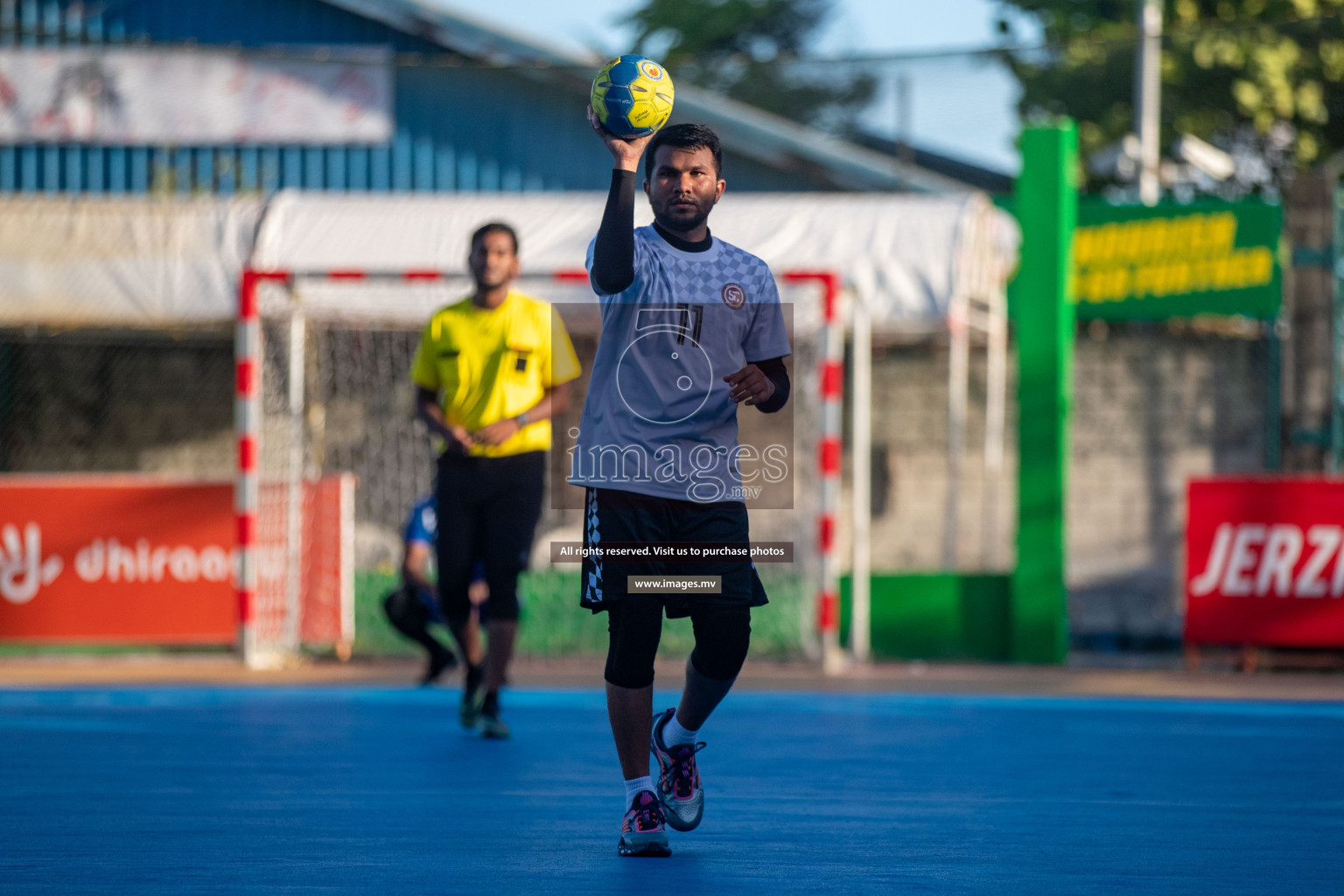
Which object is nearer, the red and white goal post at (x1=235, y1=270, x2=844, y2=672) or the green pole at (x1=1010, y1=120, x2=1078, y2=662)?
the red and white goal post at (x1=235, y1=270, x2=844, y2=672)

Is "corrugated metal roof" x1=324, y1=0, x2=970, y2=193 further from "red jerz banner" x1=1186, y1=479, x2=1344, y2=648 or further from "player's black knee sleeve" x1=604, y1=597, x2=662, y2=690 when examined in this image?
"player's black knee sleeve" x1=604, y1=597, x2=662, y2=690

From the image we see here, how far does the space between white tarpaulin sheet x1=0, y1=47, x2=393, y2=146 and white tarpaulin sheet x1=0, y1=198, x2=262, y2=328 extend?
8.95ft

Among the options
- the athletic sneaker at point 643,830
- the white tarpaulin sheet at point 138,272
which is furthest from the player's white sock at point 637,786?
the white tarpaulin sheet at point 138,272

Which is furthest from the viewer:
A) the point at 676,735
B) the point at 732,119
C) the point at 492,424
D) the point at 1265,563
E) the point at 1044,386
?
the point at 732,119

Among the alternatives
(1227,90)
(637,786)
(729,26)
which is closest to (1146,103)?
(1227,90)

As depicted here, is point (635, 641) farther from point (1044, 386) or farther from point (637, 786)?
point (1044, 386)

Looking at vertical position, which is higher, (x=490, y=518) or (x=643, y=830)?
(x=490, y=518)

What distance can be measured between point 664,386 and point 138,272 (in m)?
7.56

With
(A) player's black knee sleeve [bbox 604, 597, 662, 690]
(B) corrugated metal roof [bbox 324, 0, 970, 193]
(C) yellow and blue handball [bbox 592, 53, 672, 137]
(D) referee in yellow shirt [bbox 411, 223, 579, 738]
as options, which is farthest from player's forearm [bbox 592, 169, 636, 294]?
(B) corrugated metal roof [bbox 324, 0, 970, 193]

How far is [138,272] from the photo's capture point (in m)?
10.4

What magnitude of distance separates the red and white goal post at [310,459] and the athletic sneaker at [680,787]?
191 inches

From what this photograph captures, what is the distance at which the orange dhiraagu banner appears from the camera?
9.27 metres

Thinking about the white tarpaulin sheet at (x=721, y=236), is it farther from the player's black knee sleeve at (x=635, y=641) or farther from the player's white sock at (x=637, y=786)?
the player's white sock at (x=637, y=786)

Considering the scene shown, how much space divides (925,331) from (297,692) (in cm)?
502
